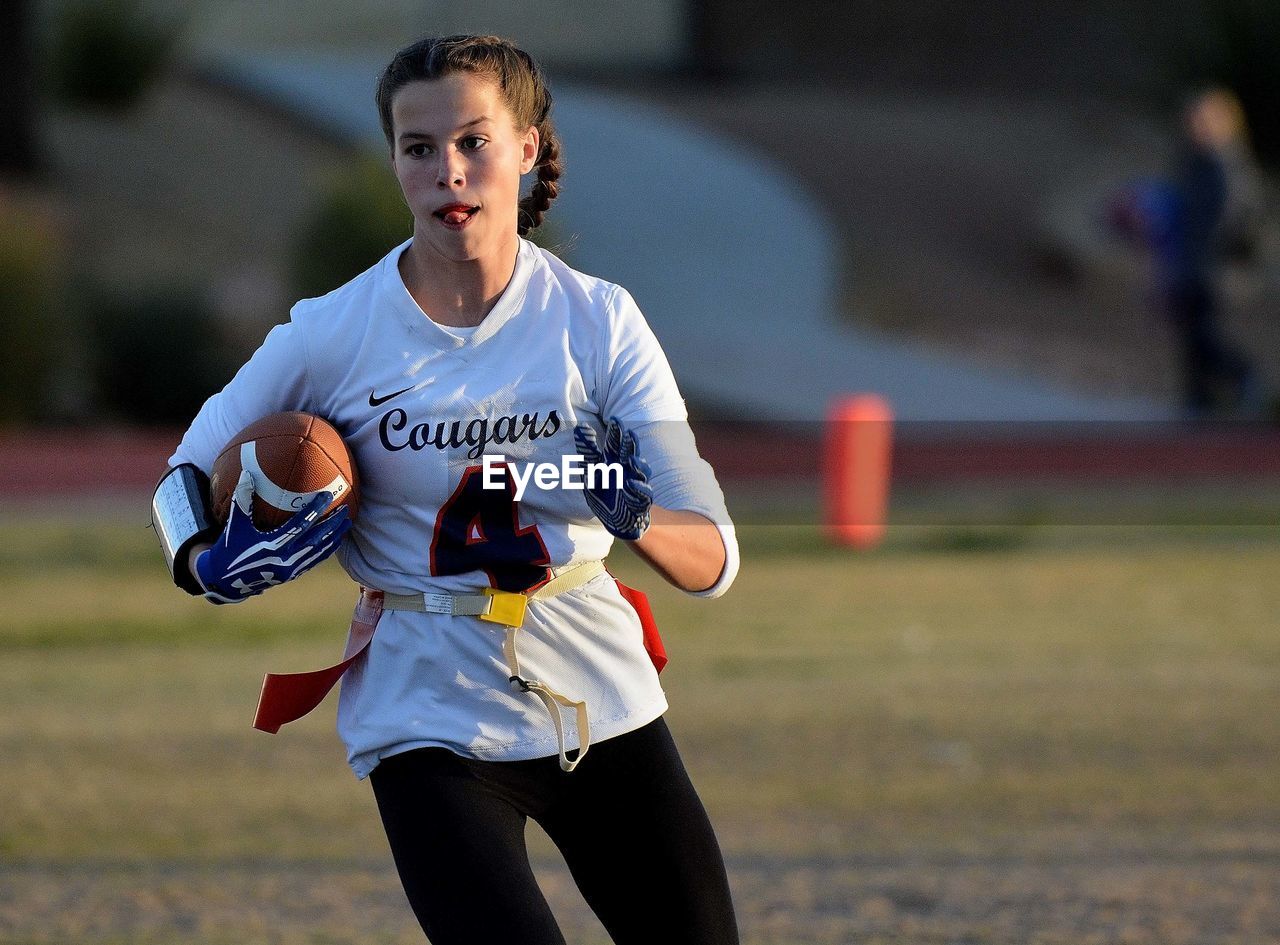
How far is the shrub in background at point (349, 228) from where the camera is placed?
780 inches

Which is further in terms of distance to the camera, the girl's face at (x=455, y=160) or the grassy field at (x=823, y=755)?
the grassy field at (x=823, y=755)

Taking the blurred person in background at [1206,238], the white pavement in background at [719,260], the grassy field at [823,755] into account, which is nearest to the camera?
the grassy field at [823,755]

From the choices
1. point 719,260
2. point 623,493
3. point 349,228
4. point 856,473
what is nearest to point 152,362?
point 349,228

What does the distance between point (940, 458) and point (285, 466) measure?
15029mm

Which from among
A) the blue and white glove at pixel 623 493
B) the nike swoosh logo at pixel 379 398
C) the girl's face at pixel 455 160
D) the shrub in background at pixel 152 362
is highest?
the shrub in background at pixel 152 362

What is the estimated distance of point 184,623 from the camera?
11539 millimetres

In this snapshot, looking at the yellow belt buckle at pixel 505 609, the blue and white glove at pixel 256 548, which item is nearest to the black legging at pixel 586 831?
the yellow belt buckle at pixel 505 609

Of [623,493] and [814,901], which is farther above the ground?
[623,493]

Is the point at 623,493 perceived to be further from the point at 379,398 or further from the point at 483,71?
the point at 483,71

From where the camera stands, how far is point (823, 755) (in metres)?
8.20

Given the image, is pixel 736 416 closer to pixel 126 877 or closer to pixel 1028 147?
pixel 1028 147

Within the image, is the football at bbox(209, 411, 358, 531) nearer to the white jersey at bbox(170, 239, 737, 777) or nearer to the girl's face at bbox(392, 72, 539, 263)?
the white jersey at bbox(170, 239, 737, 777)

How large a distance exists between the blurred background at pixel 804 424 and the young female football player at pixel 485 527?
72 centimetres

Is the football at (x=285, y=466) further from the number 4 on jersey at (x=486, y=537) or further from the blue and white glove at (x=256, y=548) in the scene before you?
the number 4 on jersey at (x=486, y=537)
